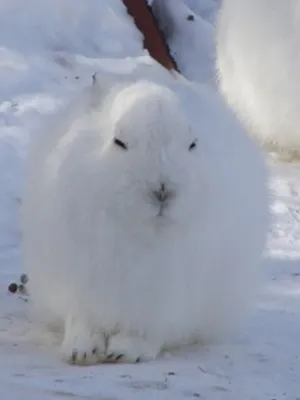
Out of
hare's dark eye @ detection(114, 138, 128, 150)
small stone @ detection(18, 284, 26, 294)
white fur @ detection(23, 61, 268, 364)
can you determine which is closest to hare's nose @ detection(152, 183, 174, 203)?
white fur @ detection(23, 61, 268, 364)

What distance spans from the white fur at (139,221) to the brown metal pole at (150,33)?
4.53 m

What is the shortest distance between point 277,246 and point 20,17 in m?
3.10

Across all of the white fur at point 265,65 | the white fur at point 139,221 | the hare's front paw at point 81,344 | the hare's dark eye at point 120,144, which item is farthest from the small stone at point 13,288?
the white fur at point 265,65

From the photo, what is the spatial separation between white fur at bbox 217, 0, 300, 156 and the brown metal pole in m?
0.83

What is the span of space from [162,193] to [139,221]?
12cm

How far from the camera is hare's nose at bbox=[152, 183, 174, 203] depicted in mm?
3338

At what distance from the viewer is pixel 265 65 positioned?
284 inches

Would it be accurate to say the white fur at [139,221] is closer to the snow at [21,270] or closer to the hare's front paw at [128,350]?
the hare's front paw at [128,350]

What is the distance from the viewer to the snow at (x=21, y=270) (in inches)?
131

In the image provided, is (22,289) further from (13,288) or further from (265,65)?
(265,65)

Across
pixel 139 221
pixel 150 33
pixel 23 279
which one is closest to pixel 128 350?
pixel 139 221

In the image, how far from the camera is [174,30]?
8875 millimetres

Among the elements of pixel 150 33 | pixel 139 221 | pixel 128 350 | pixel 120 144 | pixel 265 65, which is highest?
pixel 150 33

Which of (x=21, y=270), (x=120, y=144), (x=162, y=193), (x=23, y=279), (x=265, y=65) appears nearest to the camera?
(x=162, y=193)
